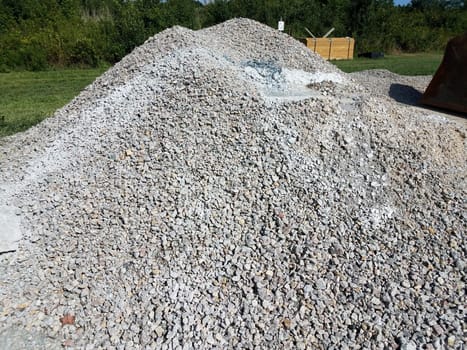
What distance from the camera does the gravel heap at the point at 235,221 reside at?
93.2 inches

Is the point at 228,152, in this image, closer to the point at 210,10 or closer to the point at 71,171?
the point at 71,171

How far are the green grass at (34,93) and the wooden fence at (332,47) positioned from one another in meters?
8.78

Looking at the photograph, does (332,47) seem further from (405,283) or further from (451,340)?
(451,340)

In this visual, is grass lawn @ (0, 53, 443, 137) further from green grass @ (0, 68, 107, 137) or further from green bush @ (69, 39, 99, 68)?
green bush @ (69, 39, 99, 68)

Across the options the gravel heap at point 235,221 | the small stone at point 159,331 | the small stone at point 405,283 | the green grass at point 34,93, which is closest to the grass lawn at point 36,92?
the green grass at point 34,93

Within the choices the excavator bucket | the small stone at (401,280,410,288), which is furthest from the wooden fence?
the small stone at (401,280,410,288)

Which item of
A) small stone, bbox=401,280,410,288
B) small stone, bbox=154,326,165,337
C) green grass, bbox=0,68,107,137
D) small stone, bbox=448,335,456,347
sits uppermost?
green grass, bbox=0,68,107,137

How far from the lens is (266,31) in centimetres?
588

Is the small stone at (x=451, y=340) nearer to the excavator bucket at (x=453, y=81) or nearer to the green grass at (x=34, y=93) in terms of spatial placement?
the excavator bucket at (x=453, y=81)

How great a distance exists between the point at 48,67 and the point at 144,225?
12274 mm

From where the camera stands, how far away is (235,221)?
295 centimetres

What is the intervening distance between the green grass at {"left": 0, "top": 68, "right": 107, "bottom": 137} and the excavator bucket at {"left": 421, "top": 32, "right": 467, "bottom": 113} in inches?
271

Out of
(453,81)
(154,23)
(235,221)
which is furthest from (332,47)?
(235,221)

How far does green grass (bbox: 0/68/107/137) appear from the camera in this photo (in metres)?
6.54
